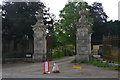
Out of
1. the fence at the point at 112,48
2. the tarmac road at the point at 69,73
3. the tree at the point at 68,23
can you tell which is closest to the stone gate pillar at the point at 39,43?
the tarmac road at the point at 69,73

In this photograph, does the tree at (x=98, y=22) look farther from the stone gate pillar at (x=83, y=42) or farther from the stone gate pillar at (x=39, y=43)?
the stone gate pillar at (x=83, y=42)

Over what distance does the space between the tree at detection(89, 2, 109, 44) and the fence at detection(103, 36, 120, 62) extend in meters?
25.3

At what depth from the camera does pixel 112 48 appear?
13.1 m

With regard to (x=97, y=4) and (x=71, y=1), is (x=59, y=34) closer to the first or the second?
(x=71, y=1)

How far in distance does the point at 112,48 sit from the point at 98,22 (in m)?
30.3

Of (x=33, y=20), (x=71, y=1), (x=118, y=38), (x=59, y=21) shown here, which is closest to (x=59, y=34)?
(x=59, y=21)

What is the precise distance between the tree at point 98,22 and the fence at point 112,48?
83.1ft

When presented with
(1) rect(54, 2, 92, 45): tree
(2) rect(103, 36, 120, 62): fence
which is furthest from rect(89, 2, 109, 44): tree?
(2) rect(103, 36, 120, 62): fence

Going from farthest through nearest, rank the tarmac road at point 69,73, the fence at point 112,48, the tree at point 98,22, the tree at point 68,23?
the tree at point 98,22
the tree at point 68,23
the fence at point 112,48
the tarmac road at point 69,73

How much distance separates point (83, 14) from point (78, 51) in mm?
3483

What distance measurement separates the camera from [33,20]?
2217cm

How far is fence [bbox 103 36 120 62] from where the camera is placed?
40.9 ft

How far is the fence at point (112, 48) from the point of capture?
12.5 m

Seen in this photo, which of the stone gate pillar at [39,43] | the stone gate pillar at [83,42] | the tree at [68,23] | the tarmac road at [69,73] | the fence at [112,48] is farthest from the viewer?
the tree at [68,23]
